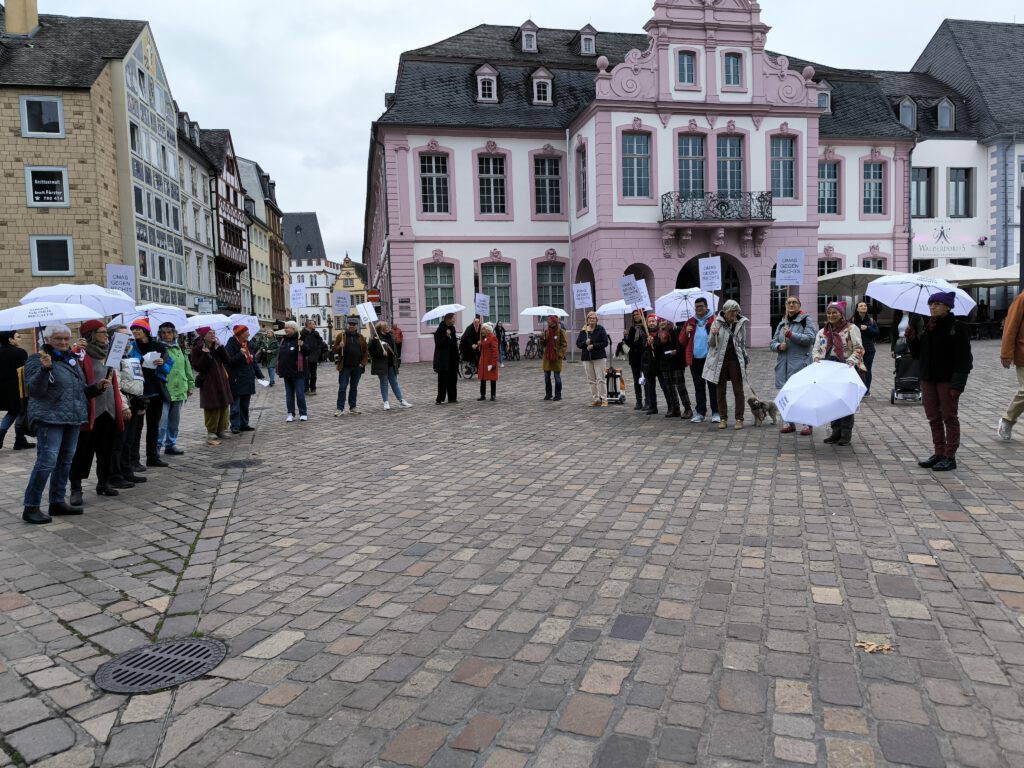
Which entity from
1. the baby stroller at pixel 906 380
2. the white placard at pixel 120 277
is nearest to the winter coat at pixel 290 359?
the white placard at pixel 120 277

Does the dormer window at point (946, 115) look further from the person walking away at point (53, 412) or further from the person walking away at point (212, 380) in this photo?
the person walking away at point (53, 412)

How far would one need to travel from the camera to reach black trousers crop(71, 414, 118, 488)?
7.29 meters

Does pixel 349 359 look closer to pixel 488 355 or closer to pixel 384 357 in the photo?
pixel 384 357

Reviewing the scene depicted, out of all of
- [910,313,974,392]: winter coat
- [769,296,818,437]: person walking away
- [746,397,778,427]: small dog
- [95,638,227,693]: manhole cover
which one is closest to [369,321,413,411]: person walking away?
[746,397,778,427]: small dog

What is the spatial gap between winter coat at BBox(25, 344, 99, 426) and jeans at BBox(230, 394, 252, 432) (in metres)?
5.78

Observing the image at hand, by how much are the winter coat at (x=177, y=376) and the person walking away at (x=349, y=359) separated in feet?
13.9

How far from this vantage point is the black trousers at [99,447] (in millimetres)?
7293

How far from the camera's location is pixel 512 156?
31.6 metres

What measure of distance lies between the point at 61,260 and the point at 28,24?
36.7 feet

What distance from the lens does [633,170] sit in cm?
2919

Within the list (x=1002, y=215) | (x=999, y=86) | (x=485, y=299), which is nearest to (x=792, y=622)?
(x=485, y=299)

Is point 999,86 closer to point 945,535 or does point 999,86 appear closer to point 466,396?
point 466,396

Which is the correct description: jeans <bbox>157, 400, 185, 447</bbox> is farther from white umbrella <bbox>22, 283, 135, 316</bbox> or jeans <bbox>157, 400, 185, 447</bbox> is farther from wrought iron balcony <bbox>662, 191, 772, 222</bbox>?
wrought iron balcony <bbox>662, 191, 772, 222</bbox>

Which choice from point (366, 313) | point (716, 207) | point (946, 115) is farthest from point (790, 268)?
point (946, 115)
